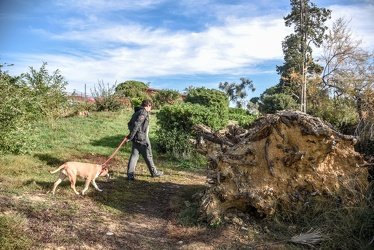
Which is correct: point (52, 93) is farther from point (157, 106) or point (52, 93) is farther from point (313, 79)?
point (313, 79)

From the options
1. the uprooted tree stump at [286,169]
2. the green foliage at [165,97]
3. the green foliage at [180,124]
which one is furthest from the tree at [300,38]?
the uprooted tree stump at [286,169]

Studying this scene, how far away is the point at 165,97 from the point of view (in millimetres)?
26344

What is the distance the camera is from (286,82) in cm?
3391

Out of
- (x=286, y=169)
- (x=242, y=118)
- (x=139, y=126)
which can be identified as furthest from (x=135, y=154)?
(x=242, y=118)

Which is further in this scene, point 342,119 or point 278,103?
point 278,103

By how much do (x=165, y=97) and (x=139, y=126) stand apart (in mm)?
18495

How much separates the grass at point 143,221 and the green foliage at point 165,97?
1829 cm

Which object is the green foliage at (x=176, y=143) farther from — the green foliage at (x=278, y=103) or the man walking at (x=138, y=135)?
the green foliage at (x=278, y=103)

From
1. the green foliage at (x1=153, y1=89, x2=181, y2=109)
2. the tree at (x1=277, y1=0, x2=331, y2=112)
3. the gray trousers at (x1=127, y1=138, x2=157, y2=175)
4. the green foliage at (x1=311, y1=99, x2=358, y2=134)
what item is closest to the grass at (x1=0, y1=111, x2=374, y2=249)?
the gray trousers at (x1=127, y1=138, x2=157, y2=175)

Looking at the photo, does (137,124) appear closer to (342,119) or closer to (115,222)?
(115,222)

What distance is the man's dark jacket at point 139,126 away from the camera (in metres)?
7.93

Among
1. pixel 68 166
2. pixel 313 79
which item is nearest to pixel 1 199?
pixel 68 166

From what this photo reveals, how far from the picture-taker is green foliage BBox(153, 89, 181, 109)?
2609 centimetres

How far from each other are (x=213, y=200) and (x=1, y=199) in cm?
357
